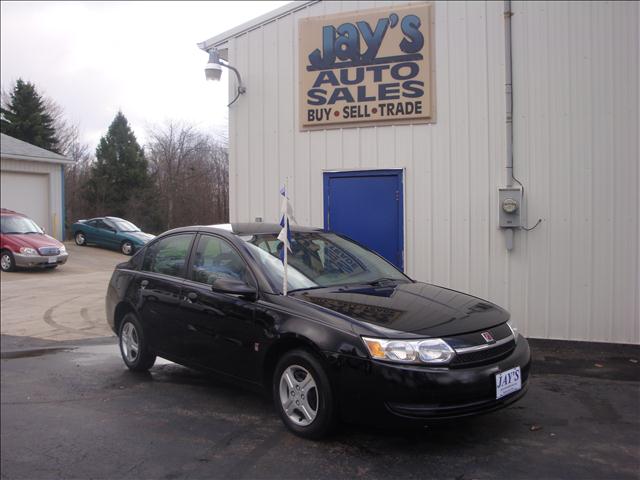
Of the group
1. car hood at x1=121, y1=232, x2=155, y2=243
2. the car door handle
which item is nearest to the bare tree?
car hood at x1=121, y1=232, x2=155, y2=243

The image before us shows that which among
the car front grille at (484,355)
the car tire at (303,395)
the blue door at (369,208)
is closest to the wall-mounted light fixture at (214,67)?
the blue door at (369,208)

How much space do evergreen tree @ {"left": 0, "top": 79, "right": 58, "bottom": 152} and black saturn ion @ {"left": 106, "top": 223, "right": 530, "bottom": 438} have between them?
6.31 feet

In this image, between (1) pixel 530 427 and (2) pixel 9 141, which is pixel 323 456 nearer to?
(1) pixel 530 427

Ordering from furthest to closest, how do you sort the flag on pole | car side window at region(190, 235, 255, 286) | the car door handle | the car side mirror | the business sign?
the business sign
the car door handle
car side window at region(190, 235, 255, 286)
the flag on pole
the car side mirror

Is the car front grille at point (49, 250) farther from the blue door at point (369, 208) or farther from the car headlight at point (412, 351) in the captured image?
the car headlight at point (412, 351)

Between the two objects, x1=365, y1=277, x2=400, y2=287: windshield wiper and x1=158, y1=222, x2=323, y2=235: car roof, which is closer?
x1=365, y1=277, x2=400, y2=287: windshield wiper

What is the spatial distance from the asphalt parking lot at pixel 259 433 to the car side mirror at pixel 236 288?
1.00 metres

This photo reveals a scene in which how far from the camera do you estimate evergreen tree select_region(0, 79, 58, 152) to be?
19.8 feet

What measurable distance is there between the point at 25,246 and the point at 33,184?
685 millimetres

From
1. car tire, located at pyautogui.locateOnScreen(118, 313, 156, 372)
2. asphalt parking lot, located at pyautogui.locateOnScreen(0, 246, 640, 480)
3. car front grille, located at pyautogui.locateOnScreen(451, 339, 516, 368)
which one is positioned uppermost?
car front grille, located at pyautogui.locateOnScreen(451, 339, 516, 368)

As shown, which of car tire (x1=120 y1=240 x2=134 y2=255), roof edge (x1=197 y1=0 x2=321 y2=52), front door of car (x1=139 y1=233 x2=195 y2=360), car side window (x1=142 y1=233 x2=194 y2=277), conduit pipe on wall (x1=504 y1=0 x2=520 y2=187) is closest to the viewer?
front door of car (x1=139 y1=233 x2=195 y2=360)

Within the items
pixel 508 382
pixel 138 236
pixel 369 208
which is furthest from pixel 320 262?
pixel 138 236

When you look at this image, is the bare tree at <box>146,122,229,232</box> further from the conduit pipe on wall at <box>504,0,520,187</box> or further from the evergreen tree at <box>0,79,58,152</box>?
the conduit pipe on wall at <box>504,0,520,187</box>

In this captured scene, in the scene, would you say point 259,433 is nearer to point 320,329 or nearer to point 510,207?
point 320,329
